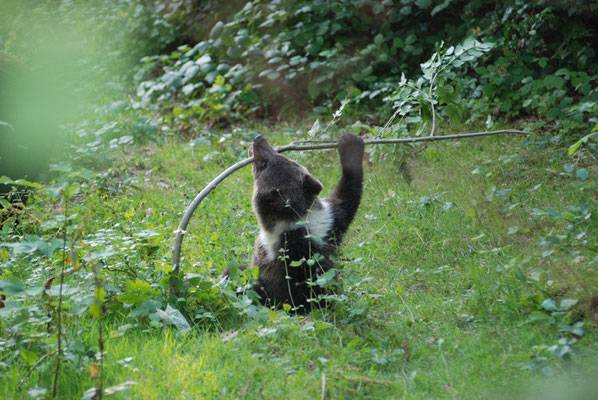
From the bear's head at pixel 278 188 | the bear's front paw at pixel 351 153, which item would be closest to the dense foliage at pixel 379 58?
the bear's front paw at pixel 351 153

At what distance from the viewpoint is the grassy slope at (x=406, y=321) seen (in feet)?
10.2

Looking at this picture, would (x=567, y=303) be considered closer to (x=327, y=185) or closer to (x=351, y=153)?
(x=351, y=153)

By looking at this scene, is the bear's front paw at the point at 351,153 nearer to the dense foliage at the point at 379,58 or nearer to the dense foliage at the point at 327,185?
the dense foliage at the point at 327,185

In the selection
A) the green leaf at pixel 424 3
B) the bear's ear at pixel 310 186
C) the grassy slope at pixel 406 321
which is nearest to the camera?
the grassy slope at pixel 406 321

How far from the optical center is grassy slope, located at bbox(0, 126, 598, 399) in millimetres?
3111

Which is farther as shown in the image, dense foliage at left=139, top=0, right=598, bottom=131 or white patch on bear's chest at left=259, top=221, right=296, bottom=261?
dense foliage at left=139, top=0, right=598, bottom=131

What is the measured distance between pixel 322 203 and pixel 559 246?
1945mm

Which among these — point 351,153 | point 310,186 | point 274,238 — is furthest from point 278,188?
point 351,153

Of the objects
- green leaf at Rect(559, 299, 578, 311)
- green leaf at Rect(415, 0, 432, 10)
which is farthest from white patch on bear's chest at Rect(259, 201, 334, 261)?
green leaf at Rect(415, 0, 432, 10)

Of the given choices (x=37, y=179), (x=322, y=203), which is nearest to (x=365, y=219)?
(x=322, y=203)

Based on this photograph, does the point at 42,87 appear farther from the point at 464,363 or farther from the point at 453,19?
the point at 464,363

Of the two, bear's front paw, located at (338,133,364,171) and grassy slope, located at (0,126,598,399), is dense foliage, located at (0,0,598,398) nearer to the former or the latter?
grassy slope, located at (0,126,598,399)

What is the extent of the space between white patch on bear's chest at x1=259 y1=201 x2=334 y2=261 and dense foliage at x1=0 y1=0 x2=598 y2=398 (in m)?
0.42

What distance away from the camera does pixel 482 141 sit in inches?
261
